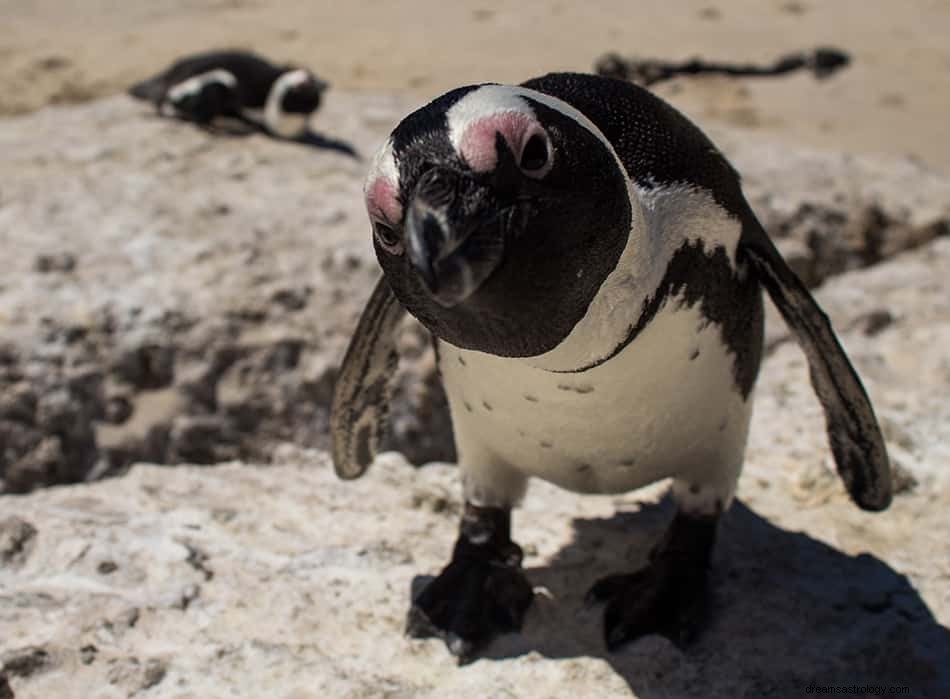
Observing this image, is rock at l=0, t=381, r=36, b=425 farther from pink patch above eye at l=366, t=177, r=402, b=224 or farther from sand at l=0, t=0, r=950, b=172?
sand at l=0, t=0, r=950, b=172

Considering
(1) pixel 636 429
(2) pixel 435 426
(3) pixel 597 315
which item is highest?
(3) pixel 597 315

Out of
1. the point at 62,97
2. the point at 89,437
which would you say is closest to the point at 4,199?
the point at 89,437

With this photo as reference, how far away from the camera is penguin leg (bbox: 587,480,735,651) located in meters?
1.64

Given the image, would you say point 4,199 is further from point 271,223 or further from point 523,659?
point 523,659

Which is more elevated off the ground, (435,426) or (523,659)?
(523,659)

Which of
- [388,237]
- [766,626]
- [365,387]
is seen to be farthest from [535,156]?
[766,626]

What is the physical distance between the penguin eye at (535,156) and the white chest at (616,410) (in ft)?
0.94

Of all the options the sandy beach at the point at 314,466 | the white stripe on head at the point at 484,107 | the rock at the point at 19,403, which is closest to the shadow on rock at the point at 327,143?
the sandy beach at the point at 314,466

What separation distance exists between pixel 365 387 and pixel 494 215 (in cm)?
74

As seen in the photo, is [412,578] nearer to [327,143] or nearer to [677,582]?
[677,582]

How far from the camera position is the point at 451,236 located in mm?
1014

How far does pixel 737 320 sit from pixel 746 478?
2.15 feet

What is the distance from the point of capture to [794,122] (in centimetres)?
570

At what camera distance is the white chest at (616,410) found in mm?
1393
